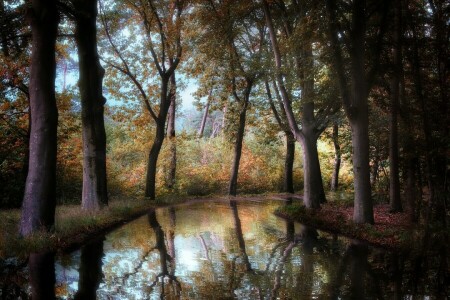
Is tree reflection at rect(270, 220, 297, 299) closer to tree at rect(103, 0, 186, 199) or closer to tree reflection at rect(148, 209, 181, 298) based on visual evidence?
tree reflection at rect(148, 209, 181, 298)

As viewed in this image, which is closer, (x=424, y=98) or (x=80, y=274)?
(x=80, y=274)

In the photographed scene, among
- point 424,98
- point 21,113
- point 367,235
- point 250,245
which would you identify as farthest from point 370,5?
point 21,113

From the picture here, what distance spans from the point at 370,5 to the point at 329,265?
7.79m

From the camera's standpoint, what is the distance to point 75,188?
19.8 m

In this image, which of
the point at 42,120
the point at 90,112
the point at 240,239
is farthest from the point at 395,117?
the point at 42,120

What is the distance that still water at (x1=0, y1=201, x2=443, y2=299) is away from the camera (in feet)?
19.3

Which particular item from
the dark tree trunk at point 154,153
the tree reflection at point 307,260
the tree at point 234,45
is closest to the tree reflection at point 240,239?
the tree reflection at point 307,260

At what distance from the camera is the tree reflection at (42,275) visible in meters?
5.63

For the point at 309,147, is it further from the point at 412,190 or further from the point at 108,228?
the point at 108,228

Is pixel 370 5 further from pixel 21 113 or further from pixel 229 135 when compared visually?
pixel 229 135

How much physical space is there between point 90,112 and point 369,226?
1001cm

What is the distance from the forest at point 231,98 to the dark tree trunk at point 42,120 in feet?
0.09

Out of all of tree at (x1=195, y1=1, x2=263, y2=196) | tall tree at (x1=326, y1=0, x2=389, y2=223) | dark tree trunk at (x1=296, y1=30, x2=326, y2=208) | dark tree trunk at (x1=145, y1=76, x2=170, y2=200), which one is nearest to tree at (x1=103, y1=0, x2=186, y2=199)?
dark tree trunk at (x1=145, y1=76, x2=170, y2=200)

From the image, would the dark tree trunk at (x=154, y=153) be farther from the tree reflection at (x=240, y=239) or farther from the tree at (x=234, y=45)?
the tree reflection at (x=240, y=239)
